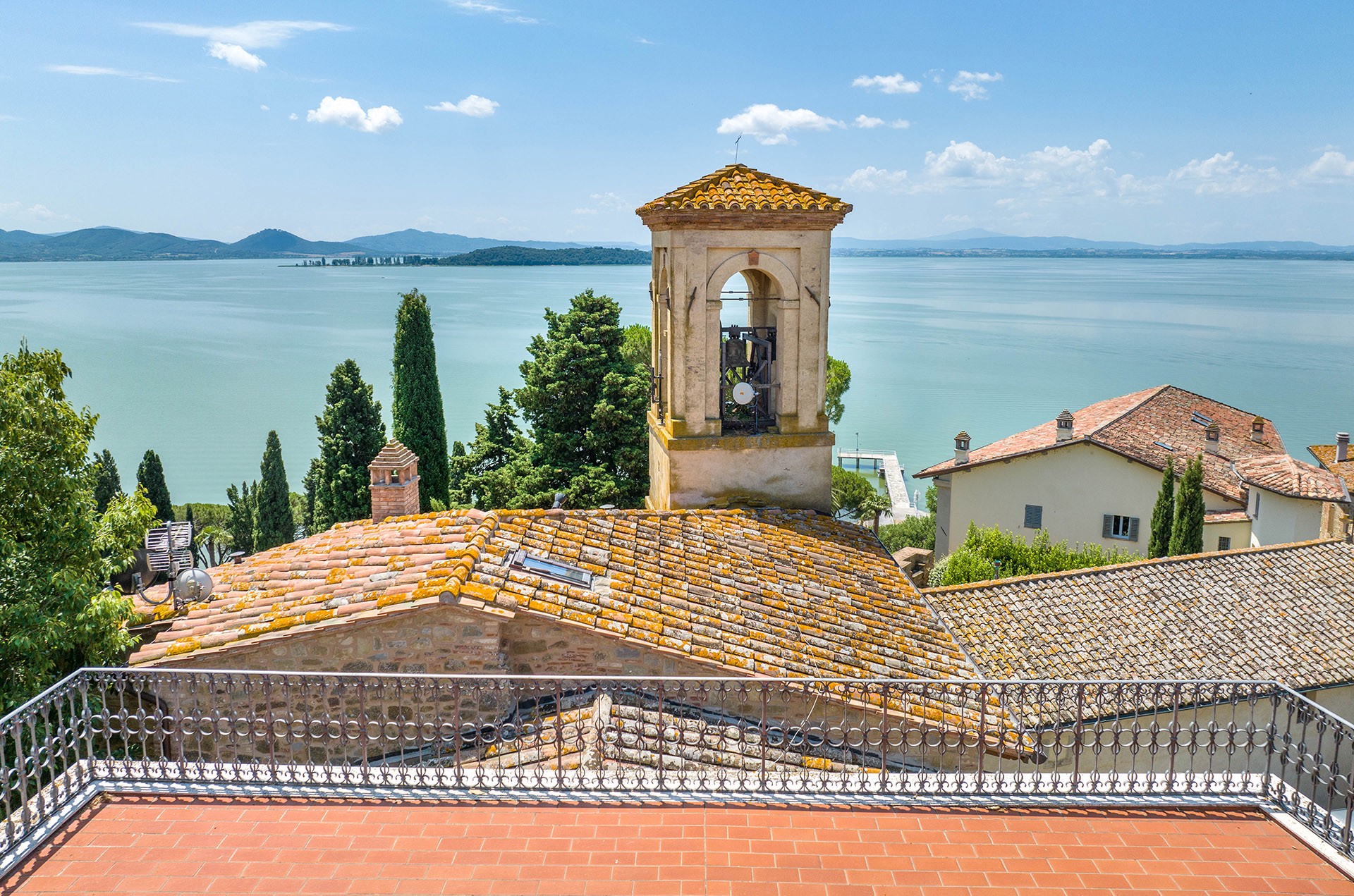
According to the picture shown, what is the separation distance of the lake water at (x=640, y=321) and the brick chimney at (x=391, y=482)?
22418 millimetres

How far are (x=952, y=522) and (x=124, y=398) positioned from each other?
232 ft

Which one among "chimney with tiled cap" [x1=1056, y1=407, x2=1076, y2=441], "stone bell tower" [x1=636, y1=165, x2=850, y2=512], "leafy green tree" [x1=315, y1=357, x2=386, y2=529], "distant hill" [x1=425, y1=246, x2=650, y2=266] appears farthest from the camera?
"distant hill" [x1=425, y1=246, x2=650, y2=266]

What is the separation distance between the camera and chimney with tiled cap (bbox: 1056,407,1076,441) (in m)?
28.6

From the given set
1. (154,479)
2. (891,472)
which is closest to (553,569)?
(154,479)

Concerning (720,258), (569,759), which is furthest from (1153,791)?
(720,258)

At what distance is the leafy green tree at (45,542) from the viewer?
10203 mm

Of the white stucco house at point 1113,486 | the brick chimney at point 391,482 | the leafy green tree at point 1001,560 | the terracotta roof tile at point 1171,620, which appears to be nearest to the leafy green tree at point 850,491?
the white stucco house at point 1113,486

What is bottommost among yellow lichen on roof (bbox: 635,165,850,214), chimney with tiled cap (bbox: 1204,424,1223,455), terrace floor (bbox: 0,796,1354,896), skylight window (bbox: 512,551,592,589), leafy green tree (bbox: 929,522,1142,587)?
leafy green tree (bbox: 929,522,1142,587)

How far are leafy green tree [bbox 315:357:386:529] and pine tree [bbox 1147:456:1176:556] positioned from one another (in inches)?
841

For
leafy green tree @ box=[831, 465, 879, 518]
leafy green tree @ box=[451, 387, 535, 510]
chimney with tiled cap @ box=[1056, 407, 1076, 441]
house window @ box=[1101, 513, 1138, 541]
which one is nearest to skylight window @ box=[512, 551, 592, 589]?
leafy green tree @ box=[451, 387, 535, 510]

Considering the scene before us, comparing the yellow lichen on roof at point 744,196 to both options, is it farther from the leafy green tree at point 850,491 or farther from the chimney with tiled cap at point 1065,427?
the leafy green tree at point 850,491

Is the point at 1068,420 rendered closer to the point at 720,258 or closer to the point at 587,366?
the point at 587,366

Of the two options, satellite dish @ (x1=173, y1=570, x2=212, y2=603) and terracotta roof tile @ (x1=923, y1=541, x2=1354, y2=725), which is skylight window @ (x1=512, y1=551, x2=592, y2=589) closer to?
satellite dish @ (x1=173, y1=570, x2=212, y2=603)

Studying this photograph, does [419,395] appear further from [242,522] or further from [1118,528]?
[1118,528]
